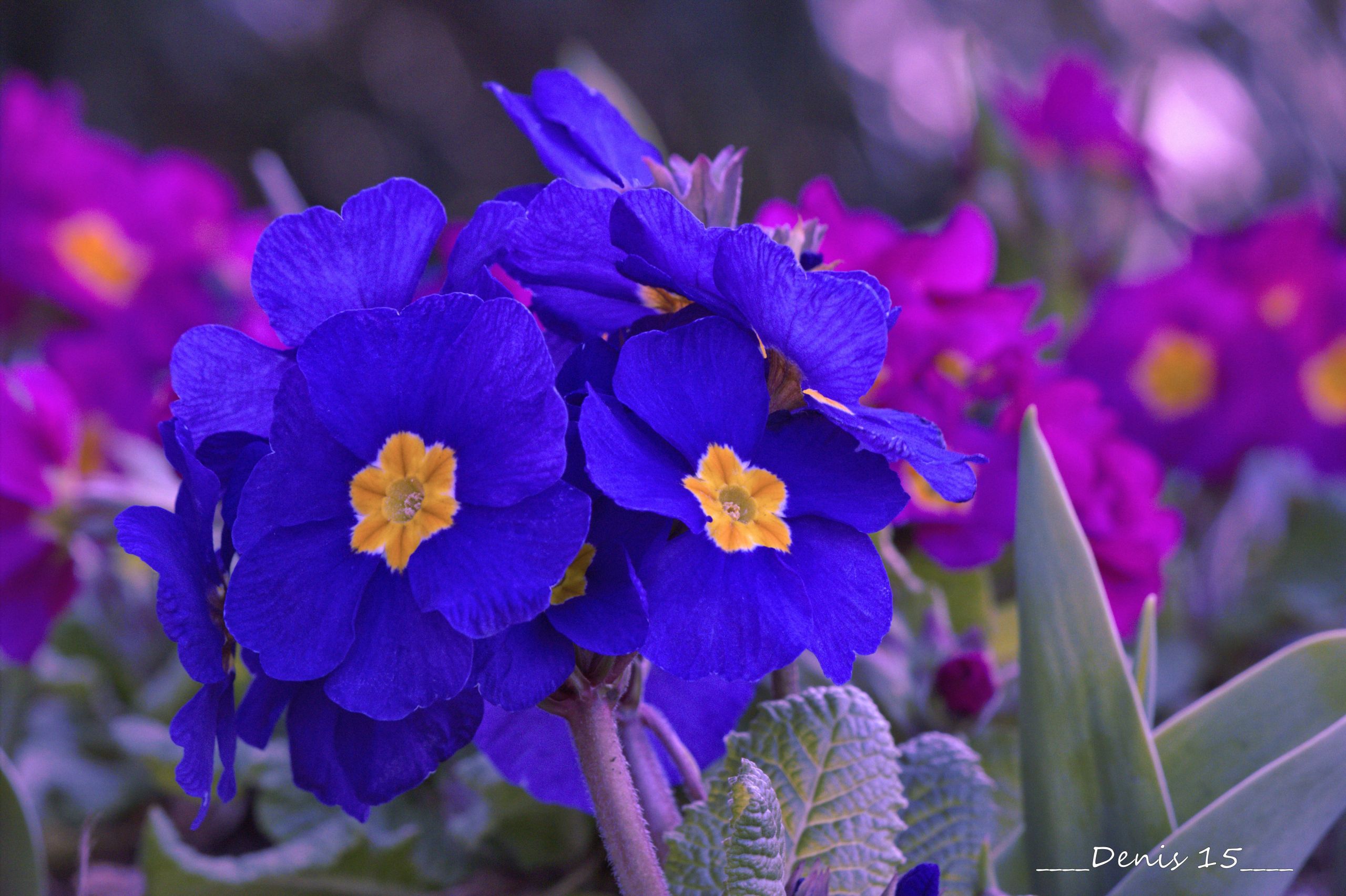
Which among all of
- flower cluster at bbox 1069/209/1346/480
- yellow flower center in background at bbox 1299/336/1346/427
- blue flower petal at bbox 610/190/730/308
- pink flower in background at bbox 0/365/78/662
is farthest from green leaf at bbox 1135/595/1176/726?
pink flower in background at bbox 0/365/78/662

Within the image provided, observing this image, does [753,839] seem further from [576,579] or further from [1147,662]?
[1147,662]

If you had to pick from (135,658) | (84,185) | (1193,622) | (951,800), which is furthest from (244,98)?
(951,800)

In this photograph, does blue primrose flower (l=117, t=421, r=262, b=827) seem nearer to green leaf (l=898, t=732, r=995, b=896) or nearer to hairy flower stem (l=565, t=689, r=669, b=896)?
hairy flower stem (l=565, t=689, r=669, b=896)

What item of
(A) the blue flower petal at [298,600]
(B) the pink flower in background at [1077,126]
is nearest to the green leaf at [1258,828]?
(A) the blue flower petal at [298,600]


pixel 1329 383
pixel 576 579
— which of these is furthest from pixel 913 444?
pixel 1329 383

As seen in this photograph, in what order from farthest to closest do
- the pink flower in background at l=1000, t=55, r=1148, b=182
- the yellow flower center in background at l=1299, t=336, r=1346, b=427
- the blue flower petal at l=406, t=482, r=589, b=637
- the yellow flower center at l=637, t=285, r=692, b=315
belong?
the pink flower in background at l=1000, t=55, r=1148, b=182
the yellow flower center in background at l=1299, t=336, r=1346, b=427
the yellow flower center at l=637, t=285, r=692, b=315
the blue flower petal at l=406, t=482, r=589, b=637

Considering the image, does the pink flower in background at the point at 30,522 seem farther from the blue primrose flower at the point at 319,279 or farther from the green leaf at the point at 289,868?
the blue primrose flower at the point at 319,279

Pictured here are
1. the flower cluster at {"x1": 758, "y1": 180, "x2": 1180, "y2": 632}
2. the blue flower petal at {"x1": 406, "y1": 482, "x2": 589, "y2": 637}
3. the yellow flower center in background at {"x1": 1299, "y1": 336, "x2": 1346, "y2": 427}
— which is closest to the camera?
the blue flower petal at {"x1": 406, "y1": 482, "x2": 589, "y2": 637}
